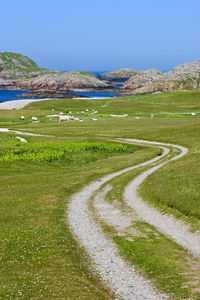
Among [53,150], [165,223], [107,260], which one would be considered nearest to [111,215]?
[165,223]

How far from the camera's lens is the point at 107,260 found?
21938mm

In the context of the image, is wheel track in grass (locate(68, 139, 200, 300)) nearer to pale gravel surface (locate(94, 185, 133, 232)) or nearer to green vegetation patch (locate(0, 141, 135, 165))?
pale gravel surface (locate(94, 185, 133, 232))

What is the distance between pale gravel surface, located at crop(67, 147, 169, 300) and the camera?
58.8 ft

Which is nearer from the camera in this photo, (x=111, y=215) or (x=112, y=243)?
(x=112, y=243)

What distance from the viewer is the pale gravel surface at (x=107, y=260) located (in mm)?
17922

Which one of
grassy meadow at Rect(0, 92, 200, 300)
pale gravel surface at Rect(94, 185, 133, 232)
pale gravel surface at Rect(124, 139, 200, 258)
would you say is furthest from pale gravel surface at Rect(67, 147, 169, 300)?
pale gravel surface at Rect(124, 139, 200, 258)

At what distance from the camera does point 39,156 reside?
64.9 m

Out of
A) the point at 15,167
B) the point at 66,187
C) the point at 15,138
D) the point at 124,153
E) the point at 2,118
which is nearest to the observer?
the point at 66,187

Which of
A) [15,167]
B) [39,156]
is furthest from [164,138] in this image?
[15,167]

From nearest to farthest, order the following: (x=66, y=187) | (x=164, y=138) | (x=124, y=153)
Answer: (x=66, y=187)
(x=124, y=153)
(x=164, y=138)

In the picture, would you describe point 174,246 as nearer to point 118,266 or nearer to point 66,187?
point 118,266

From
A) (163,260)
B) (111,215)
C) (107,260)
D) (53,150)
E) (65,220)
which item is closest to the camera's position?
(163,260)

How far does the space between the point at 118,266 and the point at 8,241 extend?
8.13 meters

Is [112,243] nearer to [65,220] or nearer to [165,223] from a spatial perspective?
[165,223]
